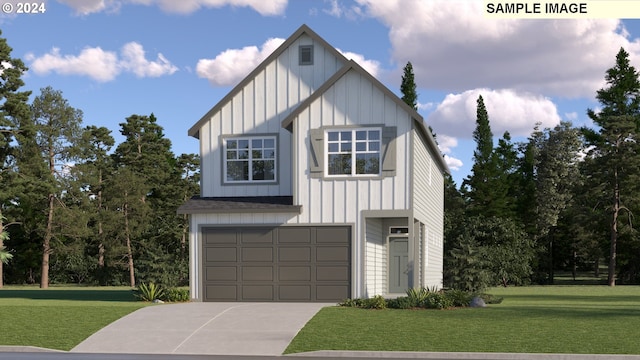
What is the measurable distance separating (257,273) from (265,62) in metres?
7.59

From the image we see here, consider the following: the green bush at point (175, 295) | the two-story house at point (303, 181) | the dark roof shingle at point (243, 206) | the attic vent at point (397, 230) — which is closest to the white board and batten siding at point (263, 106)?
the two-story house at point (303, 181)

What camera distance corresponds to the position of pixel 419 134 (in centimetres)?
2633

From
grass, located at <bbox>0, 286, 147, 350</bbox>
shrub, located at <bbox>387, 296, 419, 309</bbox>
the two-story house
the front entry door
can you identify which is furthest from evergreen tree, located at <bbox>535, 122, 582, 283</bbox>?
grass, located at <bbox>0, 286, 147, 350</bbox>

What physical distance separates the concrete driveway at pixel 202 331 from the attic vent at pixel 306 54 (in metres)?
9.34

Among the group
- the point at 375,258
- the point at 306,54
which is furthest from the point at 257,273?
the point at 306,54

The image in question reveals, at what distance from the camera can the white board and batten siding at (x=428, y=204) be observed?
25.7 m

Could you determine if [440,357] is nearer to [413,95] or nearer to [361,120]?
[361,120]

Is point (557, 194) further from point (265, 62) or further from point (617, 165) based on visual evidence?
point (265, 62)

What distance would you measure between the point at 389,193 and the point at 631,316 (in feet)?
26.5

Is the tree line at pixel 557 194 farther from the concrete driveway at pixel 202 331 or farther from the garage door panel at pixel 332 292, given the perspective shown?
the concrete driveway at pixel 202 331

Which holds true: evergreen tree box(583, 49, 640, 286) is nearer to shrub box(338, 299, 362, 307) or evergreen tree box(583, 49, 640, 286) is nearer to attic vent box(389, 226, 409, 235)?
attic vent box(389, 226, 409, 235)

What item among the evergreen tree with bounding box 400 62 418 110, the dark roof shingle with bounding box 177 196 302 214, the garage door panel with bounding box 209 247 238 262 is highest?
the evergreen tree with bounding box 400 62 418 110

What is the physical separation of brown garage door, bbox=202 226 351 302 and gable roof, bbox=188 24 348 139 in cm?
409

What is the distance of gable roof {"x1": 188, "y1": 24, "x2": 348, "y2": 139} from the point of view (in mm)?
26734
